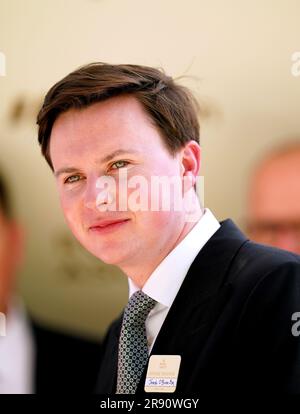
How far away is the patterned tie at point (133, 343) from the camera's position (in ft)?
5.45

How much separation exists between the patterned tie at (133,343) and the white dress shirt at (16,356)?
0.58 metres

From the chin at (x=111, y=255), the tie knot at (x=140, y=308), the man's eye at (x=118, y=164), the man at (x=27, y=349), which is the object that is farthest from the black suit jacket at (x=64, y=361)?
the man's eye at (x=118, y=164)

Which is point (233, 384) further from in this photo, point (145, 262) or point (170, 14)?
point (170, 14)

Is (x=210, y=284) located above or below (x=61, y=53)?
below

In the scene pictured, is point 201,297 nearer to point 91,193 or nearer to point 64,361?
point 91,193

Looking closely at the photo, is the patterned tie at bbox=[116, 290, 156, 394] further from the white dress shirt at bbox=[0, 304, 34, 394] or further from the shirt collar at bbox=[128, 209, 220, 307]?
the white dress shirt at bbox=[0, 304, 34, 394]

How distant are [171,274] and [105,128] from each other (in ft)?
1.24

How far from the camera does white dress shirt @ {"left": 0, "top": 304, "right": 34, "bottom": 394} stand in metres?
2.18

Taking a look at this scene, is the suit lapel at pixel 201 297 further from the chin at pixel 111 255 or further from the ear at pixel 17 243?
the ear at pixel 17 243

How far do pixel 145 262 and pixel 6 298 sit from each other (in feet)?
2.68

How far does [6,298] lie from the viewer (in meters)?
2.34

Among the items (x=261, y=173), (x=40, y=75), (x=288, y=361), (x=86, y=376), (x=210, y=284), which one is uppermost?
(x=40, y=75)
